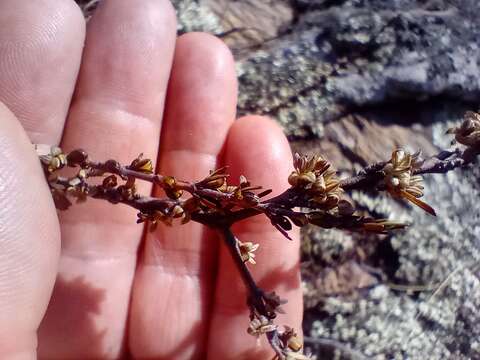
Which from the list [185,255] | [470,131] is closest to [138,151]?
[185,255]

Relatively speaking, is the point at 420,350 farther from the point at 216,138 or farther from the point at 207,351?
the point at 216,138

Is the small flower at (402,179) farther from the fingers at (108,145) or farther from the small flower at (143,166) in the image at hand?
the fingers at (108,145)

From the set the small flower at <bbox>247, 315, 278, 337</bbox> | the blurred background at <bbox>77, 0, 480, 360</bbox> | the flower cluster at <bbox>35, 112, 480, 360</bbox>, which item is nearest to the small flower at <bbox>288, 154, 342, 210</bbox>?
the flower cluster at <bbox>35, 112, 480, 360</bbox>

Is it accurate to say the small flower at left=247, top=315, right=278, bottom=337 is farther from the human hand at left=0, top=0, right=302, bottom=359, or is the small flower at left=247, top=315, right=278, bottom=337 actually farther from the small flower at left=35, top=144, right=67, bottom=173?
the small flower at left=35, top=144, right=67, bottom=173

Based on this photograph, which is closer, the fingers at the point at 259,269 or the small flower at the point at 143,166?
the small flower at the point at 143,166

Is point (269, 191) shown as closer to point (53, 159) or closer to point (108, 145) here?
point (53, 159)

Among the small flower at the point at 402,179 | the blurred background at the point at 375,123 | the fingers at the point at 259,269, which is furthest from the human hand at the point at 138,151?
the small flower at the point at 402,179

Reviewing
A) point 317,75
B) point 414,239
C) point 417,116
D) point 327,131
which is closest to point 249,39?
point 317,75
